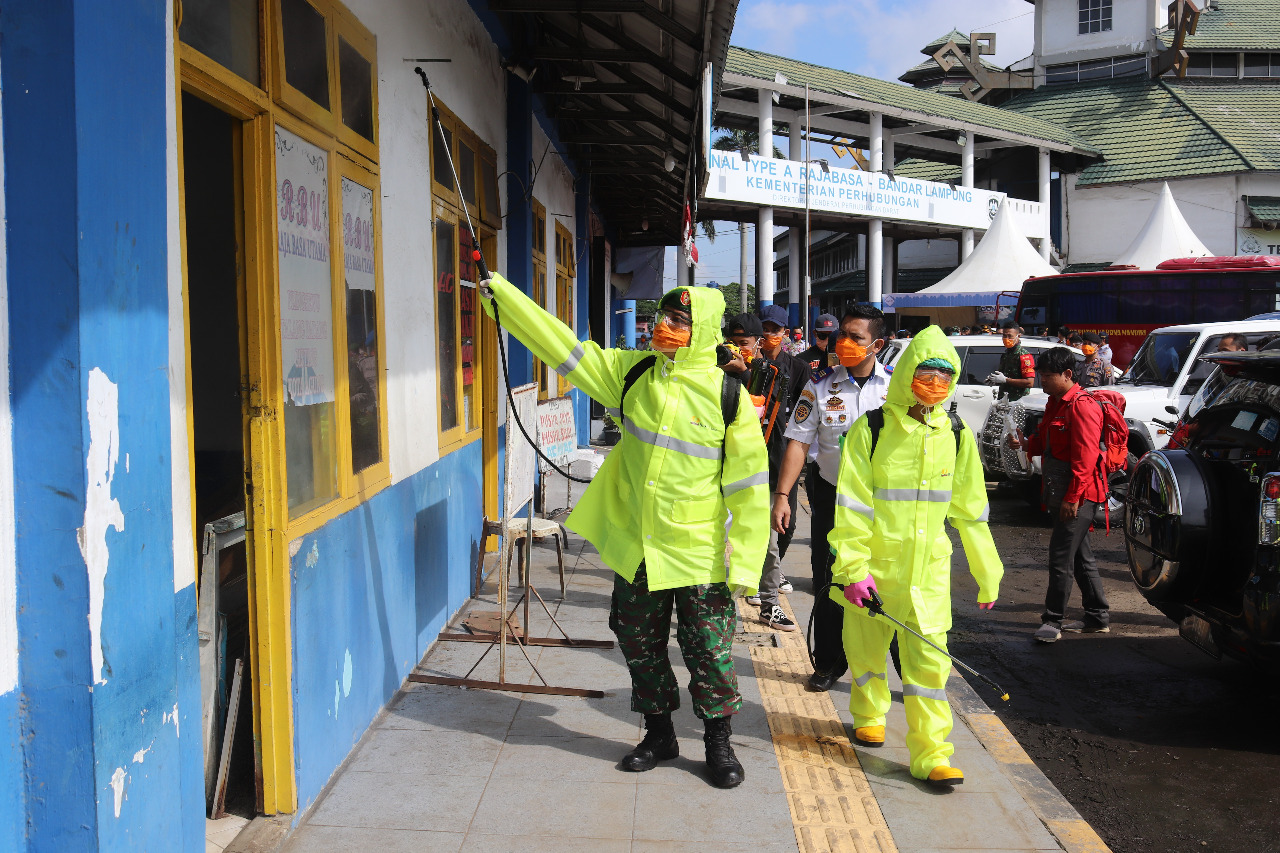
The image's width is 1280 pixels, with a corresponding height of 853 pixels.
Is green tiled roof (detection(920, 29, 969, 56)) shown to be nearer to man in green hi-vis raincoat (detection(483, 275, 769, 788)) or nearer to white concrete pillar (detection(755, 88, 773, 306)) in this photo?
white concrete pillar (detection(755, 88, 773, 306))

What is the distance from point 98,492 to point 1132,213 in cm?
3724

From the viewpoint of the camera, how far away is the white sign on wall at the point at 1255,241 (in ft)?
104

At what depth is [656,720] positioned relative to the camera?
4113 mm

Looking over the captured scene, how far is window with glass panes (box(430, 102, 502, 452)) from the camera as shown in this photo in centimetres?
571

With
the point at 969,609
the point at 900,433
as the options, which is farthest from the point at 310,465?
the point at 969,609

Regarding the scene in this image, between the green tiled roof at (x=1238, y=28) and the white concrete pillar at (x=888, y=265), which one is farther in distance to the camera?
the green tiled roof at (x=1238, y=28)

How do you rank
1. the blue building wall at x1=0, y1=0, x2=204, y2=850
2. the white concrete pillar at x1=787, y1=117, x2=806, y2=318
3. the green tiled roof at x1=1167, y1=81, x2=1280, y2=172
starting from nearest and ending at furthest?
the blue building wall at x1=0, y1=0, x2=204, y2=850
the white concrete pillar at x1=787, y1=117, x2=806, y2=318
the green tiled roof at x1=1167, y1=81, x2=1280, y2=172

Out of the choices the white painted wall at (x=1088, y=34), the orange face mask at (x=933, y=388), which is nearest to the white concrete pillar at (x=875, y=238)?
the white painted wall at (x=1088, y=34)

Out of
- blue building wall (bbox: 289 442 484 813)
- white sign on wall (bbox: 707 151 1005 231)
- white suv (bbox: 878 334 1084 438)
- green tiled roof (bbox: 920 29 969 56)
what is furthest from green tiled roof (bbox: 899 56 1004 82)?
blue building wall (bbox: 289 442 484 813)

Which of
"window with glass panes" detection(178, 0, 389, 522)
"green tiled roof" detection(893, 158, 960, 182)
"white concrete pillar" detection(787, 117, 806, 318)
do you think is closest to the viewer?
"window with glass panes" detection(178, 0, 389, 522)

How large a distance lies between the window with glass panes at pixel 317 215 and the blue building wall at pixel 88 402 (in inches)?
22.9

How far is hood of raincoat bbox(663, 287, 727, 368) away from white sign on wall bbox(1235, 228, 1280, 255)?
33.6 meters

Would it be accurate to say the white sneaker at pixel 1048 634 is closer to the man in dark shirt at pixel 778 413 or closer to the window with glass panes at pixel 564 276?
the man in dark shirt at pixel 778 413

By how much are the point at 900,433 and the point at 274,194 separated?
8.19 ft
